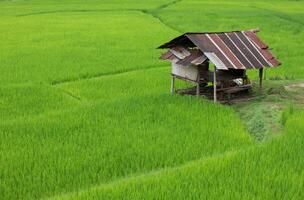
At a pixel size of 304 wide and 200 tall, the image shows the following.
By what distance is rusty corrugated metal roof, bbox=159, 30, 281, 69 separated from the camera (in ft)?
24.2

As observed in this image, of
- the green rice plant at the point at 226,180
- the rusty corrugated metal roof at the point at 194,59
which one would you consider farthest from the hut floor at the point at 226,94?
the green rice plant at the point at 226,180


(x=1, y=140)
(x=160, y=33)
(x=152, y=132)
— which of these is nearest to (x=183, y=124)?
(x=152, y=132)

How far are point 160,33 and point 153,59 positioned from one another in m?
4.92

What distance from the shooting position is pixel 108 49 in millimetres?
13875

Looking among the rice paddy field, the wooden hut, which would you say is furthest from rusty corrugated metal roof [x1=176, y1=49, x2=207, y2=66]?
the rice paddy field

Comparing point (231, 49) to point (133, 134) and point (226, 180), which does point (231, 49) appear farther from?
point (226, 180)

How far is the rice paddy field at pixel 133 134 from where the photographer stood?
473 centimetres

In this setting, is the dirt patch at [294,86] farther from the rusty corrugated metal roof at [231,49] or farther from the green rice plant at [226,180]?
the green rice plant at [226,180]

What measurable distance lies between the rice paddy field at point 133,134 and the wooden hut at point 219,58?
1.42 feet

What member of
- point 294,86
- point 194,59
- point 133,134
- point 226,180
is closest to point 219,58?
point 194,59

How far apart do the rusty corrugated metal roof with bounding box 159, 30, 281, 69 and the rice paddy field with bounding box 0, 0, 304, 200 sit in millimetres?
616

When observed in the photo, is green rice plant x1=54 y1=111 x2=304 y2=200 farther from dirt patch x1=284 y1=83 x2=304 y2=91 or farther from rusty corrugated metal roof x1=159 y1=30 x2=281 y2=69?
dirt patch x1=284 y1=83 x2=304 y2=91

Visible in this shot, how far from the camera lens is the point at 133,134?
20.7ft

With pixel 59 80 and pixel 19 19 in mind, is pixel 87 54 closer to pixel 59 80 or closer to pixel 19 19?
pixel 59 80
